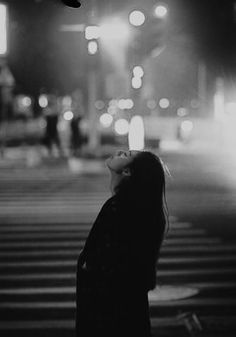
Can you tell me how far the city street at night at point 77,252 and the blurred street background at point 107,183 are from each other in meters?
0.02

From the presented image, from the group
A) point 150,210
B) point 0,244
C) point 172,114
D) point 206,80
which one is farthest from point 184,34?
point 150,210

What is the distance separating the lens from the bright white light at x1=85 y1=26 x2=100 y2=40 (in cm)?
2439

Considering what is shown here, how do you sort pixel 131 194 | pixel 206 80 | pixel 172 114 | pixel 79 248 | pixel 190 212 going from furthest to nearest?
1. pixel 172 114
2. pixel 206 80
3. pixel 190 212
4. pixel 79 248
5. pixel 131 194

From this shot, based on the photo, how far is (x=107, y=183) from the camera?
911 inches

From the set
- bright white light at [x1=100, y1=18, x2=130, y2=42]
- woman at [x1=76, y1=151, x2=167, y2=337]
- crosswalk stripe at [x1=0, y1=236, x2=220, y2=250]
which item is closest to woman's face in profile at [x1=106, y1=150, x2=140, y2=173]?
woman at [x1=76, y1=151, x2=167, y2=337]

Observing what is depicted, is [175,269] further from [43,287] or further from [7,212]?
[7,212]

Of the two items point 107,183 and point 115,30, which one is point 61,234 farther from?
point 115,30

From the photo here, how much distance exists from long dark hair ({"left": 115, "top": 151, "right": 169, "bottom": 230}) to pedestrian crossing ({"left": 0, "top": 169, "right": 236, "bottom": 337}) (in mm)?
3209

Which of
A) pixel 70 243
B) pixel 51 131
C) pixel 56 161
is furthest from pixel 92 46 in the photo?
pixel 70 243

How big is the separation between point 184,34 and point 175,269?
37.7m

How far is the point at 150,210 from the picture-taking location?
4805 mm

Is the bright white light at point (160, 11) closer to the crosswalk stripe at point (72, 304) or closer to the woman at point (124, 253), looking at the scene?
the crosswalk stripe at point (72, 304)

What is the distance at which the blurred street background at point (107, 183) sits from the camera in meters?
8.91

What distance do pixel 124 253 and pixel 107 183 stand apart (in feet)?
60.3
